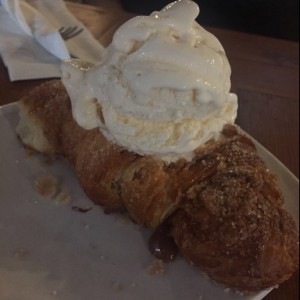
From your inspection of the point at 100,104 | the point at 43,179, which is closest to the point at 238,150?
the point at 100,104

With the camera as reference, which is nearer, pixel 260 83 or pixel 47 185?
pixel 47 185

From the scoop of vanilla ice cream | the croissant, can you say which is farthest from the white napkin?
the scoop of vanilla ice cream

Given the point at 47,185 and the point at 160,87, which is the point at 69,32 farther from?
the point at 160,87

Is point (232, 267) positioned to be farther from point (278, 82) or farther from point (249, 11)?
point (249, 11)

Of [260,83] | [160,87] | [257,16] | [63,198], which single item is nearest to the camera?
[160,87]

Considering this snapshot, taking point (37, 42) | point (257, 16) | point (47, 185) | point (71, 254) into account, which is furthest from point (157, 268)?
point (257, 16)

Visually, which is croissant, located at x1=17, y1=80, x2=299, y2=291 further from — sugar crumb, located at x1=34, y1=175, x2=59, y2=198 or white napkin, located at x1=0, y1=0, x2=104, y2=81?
white napkin, located at x1=0, y1=0, x2=104, y2=81
